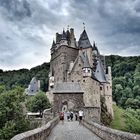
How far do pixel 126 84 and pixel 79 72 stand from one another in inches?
2451

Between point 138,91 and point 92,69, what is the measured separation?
47.2 meters

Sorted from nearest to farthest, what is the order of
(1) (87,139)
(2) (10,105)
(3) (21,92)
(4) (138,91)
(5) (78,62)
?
(1) (87,139) < (2) (10,105) < (3) (21,92) < (5) (78,62) < (4) (138,91)

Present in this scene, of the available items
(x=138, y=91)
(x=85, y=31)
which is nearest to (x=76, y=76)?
(x=85, y=31)

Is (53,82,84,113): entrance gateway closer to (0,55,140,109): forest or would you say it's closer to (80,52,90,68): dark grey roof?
(80,52,90,68): dark grey roof

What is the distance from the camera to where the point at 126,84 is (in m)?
130

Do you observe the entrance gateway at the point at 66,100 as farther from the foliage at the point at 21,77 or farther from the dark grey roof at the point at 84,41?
the foliage at the point at 21,77

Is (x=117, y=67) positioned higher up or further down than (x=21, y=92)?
higher up

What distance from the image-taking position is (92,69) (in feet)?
246

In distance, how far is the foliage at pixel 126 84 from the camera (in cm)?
10915

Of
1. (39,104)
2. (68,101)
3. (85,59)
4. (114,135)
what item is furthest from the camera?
(85,59)

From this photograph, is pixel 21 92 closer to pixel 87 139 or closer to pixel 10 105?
pixel 10 105

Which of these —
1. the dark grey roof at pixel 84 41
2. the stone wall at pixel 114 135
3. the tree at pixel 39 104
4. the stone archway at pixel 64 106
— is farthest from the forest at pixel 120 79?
the stone wall at pixel 114 135

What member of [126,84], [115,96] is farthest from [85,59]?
[126,84]

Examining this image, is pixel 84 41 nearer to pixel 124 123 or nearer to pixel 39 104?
pixel 39 104
